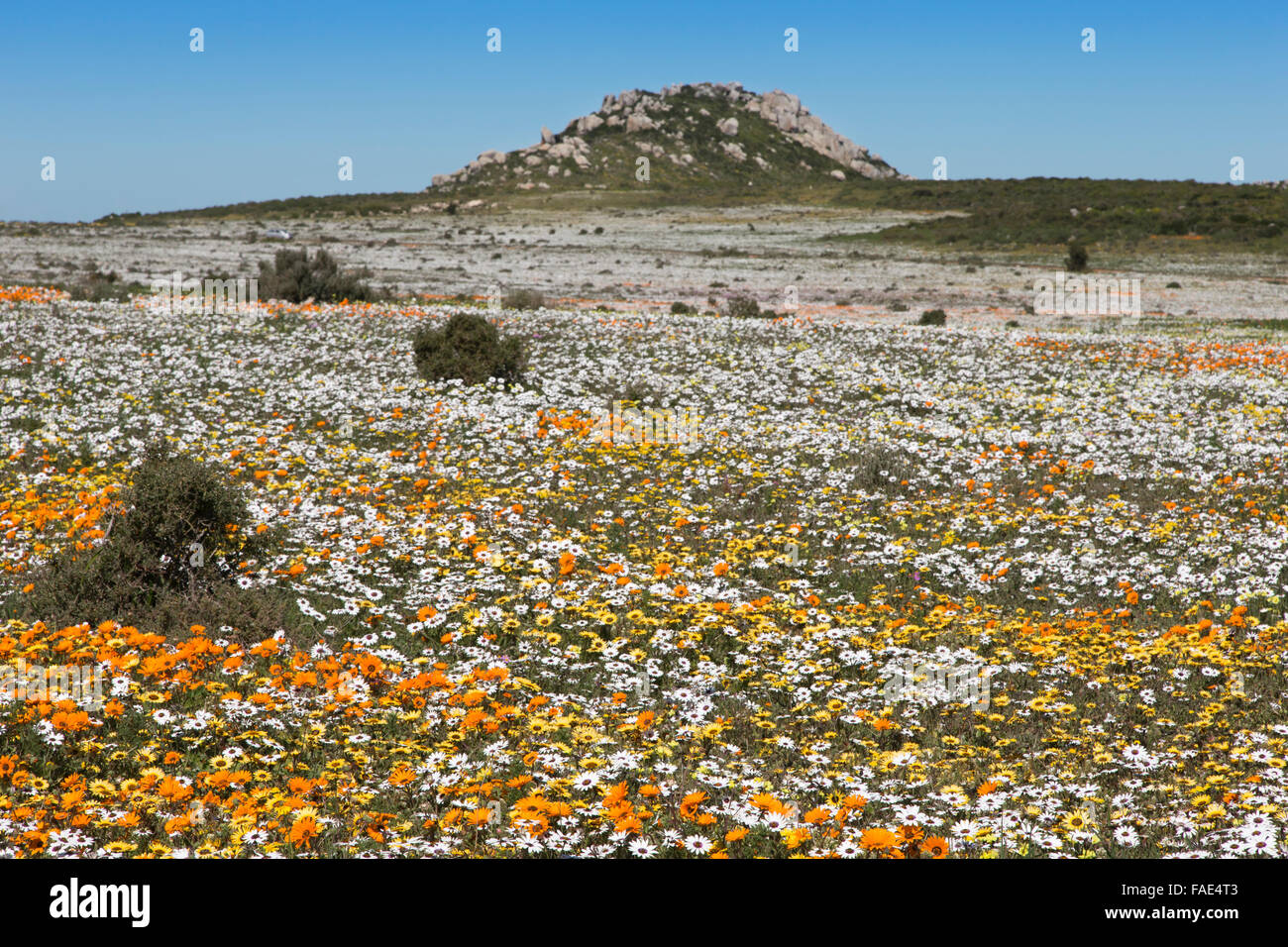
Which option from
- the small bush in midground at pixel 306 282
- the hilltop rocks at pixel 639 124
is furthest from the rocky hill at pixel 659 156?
the small bush in midground at pixel 306 282

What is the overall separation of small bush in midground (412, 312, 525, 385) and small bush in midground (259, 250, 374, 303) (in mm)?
12573

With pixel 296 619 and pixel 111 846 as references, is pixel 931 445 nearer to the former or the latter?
pixel 296 619

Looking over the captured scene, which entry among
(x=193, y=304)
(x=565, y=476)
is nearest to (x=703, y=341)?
(x=565, y=476)

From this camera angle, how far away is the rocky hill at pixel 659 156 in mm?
151500

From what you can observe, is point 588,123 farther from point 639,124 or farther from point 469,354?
point 469,354

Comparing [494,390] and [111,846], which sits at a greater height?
[494,390]

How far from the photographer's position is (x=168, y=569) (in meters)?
10.3

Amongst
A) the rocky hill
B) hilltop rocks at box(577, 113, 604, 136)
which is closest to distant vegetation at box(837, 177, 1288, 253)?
the rocky hill

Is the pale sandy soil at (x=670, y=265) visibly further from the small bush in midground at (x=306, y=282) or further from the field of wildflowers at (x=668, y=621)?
the field of wildflowers at (x=668, y=621)

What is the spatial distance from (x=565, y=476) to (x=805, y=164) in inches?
7190

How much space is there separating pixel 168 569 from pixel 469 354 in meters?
10.3

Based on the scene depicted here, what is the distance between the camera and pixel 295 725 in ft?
23.6

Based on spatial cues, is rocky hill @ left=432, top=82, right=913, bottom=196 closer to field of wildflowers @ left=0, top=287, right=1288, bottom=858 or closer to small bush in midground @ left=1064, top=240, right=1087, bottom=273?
small bush in midground @ left=1064, top=240, right=1087, bottom=273

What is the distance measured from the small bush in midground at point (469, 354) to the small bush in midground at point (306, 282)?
41.3 feet
